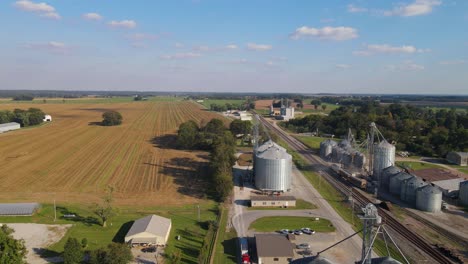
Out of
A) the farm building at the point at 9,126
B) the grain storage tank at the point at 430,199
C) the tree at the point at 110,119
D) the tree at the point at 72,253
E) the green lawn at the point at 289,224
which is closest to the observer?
the tree at the point at 72,253

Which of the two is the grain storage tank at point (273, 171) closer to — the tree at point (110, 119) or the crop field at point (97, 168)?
the crop field at point (97, 168)

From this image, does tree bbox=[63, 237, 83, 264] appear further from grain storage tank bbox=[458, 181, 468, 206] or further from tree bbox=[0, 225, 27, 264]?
grain storage tank bbox=[458, 181, 468, 206]

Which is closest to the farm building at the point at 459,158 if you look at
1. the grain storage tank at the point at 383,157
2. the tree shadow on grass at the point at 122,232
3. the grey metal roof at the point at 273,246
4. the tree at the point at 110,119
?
the grain storage tank at the point at 383,157

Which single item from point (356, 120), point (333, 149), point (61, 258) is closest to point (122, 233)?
point (61, 258)

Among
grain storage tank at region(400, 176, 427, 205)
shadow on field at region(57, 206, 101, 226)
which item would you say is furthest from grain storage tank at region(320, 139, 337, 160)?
shadow on field at region(57, 206, 101, 226)

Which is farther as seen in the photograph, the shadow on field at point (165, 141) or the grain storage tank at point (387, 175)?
the shadow on field at point (165, 141)

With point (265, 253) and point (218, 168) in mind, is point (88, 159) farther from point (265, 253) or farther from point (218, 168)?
point (265, 253)
